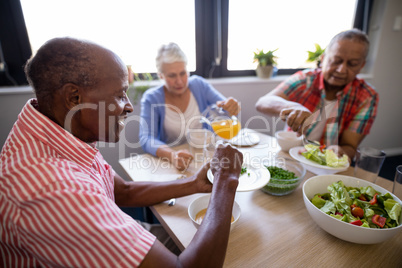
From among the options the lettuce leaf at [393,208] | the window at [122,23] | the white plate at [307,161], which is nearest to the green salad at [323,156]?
the white plate at [307,161]

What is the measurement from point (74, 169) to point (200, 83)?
1548 mm

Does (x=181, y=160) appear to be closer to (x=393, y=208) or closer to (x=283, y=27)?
(x=393, y=208)

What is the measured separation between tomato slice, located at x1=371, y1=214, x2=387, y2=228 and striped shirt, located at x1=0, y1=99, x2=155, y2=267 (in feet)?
2.23

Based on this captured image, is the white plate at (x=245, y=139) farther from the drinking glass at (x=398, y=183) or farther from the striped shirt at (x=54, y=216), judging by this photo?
the striped shirt at (x=54, y=216)

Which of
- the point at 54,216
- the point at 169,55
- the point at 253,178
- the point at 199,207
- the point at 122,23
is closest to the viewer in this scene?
the point at 54,216

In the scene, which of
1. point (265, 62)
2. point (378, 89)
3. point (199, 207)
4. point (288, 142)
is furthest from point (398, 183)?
point (378, 89)

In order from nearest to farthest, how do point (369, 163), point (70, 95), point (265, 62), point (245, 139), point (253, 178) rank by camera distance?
point (70, 95) < point (253, 178) < point (369, 163) < point (245, 139) < point (265, 62)

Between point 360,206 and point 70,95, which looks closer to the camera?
point 70,95

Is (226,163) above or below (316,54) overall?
below

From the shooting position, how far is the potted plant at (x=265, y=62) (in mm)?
2678

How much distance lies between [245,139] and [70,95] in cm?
115

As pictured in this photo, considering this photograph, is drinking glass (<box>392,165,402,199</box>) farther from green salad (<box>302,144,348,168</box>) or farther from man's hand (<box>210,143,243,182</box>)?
man's hand (<box>210,143,243,182</box>)

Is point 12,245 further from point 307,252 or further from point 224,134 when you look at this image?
point 224,134

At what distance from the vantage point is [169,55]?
5.56 ft
